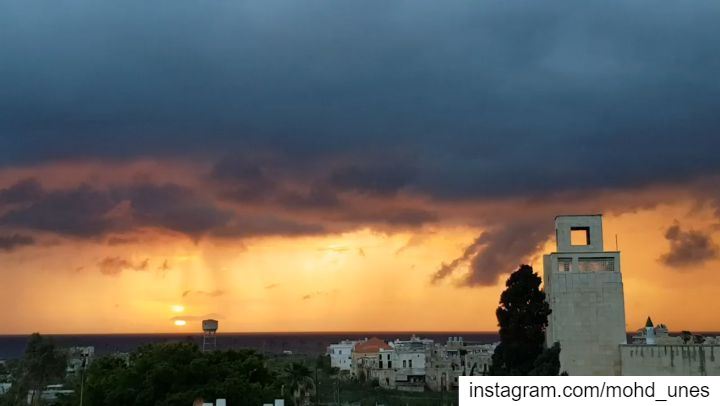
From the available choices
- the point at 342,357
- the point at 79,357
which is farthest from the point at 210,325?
the point at 342,357

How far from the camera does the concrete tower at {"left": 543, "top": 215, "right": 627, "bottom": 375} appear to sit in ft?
104

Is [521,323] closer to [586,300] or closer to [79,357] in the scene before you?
[586,300]

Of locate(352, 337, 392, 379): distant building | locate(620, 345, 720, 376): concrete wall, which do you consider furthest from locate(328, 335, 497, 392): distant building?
locate(620, 345, 720, 376): concrete wall

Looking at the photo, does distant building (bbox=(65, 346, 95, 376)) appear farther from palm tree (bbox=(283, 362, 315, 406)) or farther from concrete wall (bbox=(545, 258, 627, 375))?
concrete wall (bbox=(545, 258, 627, 375))

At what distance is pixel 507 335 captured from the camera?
34500mm

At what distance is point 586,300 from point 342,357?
102 meters

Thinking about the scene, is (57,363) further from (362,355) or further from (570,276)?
(362,355)

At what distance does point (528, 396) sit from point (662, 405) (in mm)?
2469

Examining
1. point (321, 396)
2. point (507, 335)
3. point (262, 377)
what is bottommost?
point (321, 396)

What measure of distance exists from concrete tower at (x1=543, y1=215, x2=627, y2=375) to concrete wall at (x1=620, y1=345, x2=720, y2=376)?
0.72 meters

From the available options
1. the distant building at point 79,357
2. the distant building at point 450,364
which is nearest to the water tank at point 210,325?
the distant building at point 79,357

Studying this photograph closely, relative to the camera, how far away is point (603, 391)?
43.1 feet

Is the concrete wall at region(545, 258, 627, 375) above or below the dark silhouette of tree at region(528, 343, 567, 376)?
above

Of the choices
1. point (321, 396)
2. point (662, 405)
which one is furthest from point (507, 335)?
point (321, 396)
